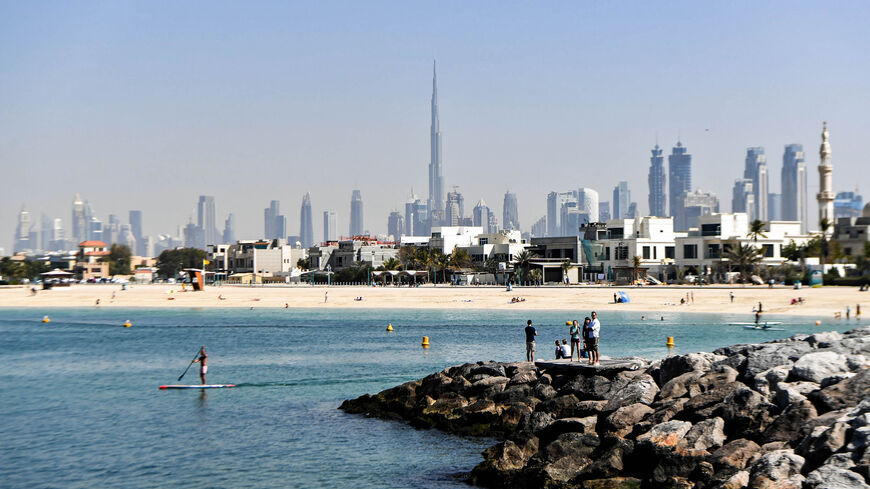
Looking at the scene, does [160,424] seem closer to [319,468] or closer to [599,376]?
[319,468]

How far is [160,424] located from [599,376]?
14.1m

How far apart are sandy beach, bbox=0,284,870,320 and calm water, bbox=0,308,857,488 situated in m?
7.94

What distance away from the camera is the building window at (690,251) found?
389 feet

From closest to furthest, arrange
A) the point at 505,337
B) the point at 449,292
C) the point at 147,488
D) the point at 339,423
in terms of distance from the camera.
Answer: the point at 147,488, the point at 339,423, the point at 505,337, the point at 449,292

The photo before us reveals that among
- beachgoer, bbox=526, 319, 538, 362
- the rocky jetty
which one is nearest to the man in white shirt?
the rocky jetty

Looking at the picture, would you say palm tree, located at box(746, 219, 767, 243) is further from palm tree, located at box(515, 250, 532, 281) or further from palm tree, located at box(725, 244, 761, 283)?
palm tree, located at box(515, 250, 532, 281)

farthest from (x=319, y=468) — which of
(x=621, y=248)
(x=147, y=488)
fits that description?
(x=621, y=248)

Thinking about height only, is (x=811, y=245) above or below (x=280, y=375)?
above

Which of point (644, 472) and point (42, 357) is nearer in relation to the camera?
point (644, 472)

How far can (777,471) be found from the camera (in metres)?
17.6

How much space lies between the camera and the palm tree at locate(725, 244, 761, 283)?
359 ft

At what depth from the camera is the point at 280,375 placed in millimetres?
40438

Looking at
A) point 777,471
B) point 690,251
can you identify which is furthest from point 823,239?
point 777,471

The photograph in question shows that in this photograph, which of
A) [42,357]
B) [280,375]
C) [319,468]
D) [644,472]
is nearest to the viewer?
[644,472]
